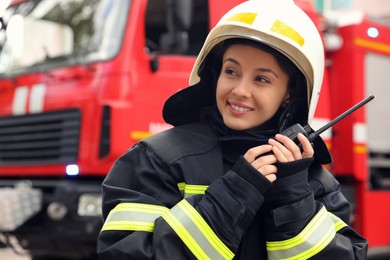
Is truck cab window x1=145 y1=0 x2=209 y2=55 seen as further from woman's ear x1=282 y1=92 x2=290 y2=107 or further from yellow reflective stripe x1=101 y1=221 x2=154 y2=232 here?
yellow reflective stripe x1=101 y1=221 x2=154 y2=232

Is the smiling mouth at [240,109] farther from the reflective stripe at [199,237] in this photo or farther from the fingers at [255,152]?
the reflective stripe at [199,237]

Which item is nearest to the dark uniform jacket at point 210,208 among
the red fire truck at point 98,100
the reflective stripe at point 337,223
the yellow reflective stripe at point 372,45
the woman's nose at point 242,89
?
the reflective stripe at point 337,223

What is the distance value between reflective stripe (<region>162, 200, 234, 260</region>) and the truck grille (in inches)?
118

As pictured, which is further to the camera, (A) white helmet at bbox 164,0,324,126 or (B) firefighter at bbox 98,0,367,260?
(A) white helmet at bbox 164,0,324,126

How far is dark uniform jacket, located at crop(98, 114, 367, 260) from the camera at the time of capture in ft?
5.42

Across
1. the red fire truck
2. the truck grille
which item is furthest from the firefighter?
the truck grille

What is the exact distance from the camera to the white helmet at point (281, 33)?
188 centimetres

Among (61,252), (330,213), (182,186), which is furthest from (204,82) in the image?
(61,252)

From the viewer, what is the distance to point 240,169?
5.55ft

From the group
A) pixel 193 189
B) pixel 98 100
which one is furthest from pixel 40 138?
pixel 193 189

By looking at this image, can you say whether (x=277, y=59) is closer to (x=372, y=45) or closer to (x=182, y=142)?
(x=182, y=142)

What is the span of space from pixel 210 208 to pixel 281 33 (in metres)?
0.56

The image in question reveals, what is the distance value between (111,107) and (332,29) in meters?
2.16

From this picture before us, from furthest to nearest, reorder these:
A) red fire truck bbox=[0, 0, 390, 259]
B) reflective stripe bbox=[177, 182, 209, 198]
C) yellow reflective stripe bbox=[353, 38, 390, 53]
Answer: yellow reflective stripe bbox=[353, 38, 390, 53]
red fire truck bbox=[0, 0, 390, 259]
reflective stripe bbox=[177, 182, 209, 198]
